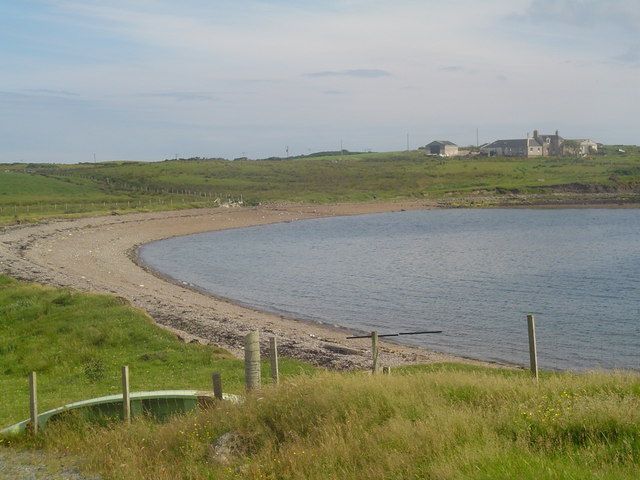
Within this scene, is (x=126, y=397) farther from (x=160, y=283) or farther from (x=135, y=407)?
(x=160, y=283)

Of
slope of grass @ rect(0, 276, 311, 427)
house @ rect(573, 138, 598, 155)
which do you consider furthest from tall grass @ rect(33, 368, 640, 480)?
house @ rect(573, 138, 598, 155)

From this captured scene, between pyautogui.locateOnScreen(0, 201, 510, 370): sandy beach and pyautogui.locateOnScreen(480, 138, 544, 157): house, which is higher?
pyautogui.locateOnScreen(480, 138, 544, 157): house

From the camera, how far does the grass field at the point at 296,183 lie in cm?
10719

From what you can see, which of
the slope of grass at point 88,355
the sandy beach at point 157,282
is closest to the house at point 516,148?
the sandy beach at point 157,282

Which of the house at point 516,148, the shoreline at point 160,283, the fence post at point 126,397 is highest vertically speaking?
the house at point 516,148

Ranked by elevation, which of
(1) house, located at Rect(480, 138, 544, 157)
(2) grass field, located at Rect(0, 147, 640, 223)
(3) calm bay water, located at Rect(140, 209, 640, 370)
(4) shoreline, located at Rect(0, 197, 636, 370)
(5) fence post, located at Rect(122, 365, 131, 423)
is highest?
(1) house, located at Rect(480, 138, 544, 157)

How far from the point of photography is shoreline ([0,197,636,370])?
25.2 m

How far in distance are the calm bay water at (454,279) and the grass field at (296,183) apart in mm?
28508

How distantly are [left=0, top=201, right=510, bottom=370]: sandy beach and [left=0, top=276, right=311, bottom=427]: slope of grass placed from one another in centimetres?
225

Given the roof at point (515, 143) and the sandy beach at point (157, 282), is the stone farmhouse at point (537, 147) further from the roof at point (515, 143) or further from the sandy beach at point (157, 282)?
the sandy beach at point (157, 282)

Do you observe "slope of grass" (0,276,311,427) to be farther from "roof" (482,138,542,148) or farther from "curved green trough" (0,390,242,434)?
"roof" (482,138,542,148)

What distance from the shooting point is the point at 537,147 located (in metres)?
183

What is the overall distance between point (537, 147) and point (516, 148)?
5804 millimetres

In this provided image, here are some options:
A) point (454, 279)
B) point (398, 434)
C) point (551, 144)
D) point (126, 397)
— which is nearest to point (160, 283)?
point (454, 279)
